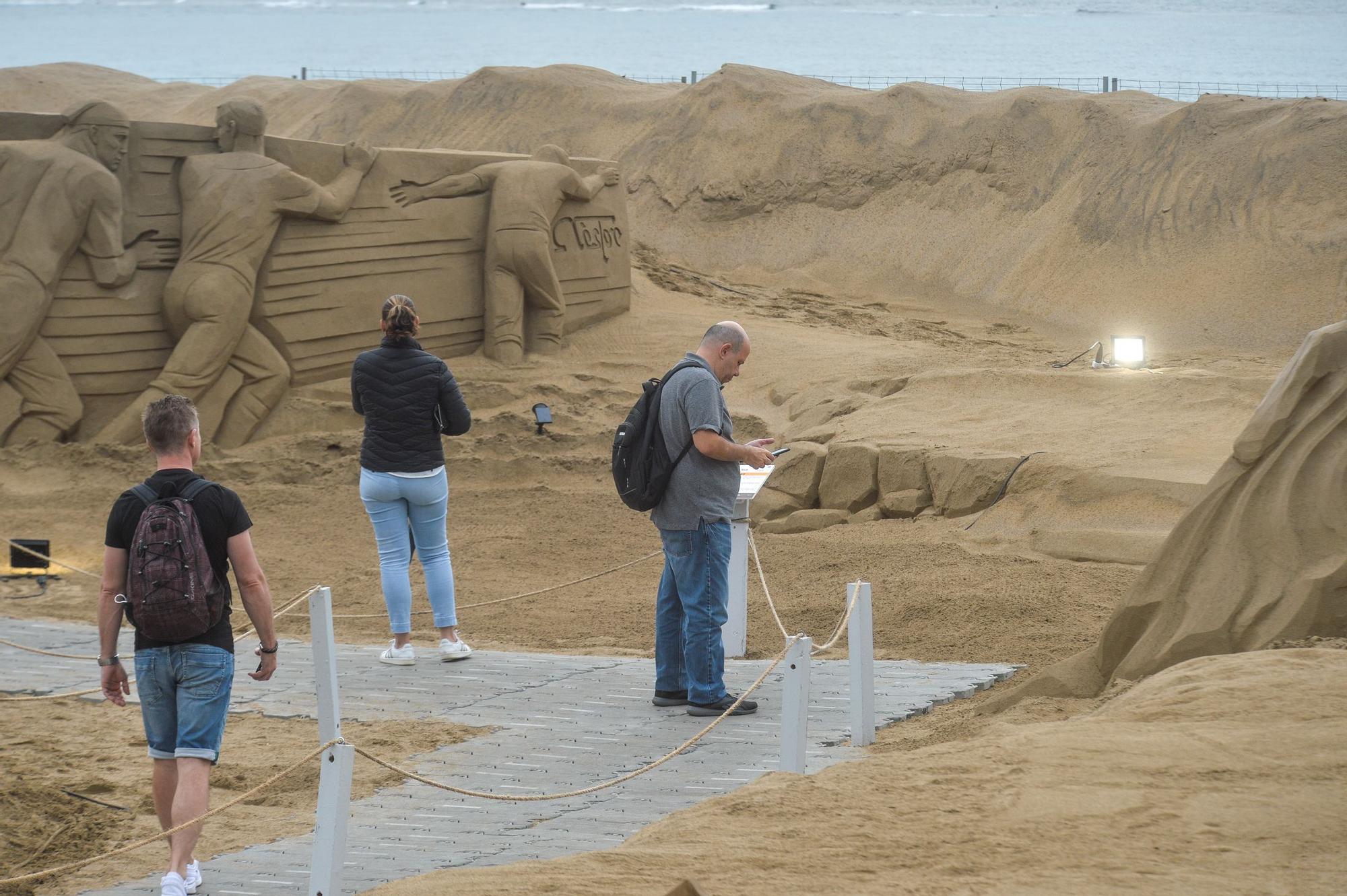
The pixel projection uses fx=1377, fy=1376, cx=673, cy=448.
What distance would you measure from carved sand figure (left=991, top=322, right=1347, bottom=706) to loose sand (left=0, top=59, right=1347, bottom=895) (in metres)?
0.42

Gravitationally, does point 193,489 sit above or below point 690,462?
above

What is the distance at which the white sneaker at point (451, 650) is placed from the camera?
6785mm

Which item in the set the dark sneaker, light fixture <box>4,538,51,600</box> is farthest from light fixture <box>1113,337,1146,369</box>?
light fixture <box>4,538,51,600</box>

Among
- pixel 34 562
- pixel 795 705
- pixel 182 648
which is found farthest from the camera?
pixel 34 562

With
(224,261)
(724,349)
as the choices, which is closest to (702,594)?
(724,349)

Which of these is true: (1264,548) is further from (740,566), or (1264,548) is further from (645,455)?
(740,566)

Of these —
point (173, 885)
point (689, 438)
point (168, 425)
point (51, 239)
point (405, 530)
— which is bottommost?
point (173, 885)

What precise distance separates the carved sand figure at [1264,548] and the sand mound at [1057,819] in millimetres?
595

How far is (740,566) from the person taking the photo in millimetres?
6625

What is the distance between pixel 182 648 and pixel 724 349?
8.15 ft

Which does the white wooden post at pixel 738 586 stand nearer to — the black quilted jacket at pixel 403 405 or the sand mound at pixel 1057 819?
the black quilted jacket at pixel 403 405

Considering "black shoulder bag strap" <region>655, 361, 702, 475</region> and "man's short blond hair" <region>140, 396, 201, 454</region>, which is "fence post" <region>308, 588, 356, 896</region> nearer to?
"man's short blond hair" <region>140, 396, 201, 454</region>

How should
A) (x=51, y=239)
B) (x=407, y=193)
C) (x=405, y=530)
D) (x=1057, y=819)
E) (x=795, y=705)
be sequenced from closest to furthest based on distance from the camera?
1. (x=1057, y=819)
2. (x=795, y=705)
3. (x=405, y=530)
4. (x=51, y=239)
5. (x=407, y=193)

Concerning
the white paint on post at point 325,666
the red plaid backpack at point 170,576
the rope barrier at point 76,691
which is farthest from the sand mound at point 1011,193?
the red plaid backpack at point 170,576
